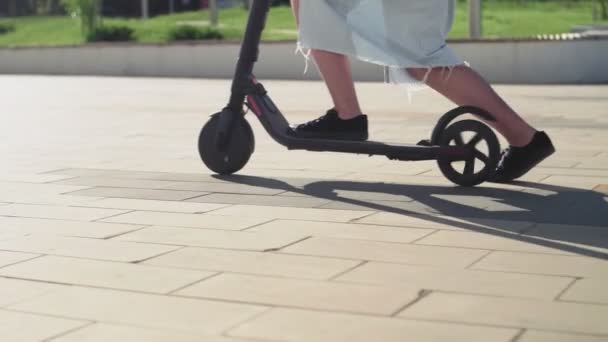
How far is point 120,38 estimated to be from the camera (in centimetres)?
2505

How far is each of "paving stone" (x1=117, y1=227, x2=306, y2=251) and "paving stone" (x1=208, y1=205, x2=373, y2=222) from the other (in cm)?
36

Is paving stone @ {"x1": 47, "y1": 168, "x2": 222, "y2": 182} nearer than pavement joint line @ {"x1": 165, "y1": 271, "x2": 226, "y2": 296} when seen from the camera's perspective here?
No

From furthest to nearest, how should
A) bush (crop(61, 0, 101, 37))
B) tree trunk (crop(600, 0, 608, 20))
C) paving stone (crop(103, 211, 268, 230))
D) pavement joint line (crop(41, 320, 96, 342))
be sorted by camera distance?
tree trunk (crop(600, 0, 608, 20)) < bush (crop(61, 0, 101, 37)) < paving stone (crop(103, 211, 268, 230)) < pavement joint line (crop(41, 320, 96, 342))

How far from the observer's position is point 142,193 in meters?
5.51

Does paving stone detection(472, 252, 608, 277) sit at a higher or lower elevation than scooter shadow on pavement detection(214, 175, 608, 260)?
higher

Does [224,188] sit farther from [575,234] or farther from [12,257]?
[575,234]

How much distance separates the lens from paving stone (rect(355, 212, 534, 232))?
4453 mm

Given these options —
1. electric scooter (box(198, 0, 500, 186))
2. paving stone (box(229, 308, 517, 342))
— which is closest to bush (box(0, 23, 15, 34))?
electric scooter (box(198, 0, 500, 186))

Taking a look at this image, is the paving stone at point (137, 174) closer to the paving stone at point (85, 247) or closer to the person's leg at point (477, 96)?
the person's leg at point (477, 96)

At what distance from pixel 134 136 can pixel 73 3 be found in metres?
19.4

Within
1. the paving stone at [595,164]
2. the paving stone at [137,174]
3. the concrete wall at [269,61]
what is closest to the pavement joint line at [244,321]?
the paving stone at [137,174]

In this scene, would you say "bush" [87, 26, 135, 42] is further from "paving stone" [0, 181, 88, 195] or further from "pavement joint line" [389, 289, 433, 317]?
"pavement joint line" [389, 289, 433, 317]

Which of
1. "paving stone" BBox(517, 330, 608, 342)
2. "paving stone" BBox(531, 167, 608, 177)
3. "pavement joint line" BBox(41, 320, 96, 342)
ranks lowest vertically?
"paving stone" BBox(531, 167, 608, 177)

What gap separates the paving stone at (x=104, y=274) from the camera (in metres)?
3.59
